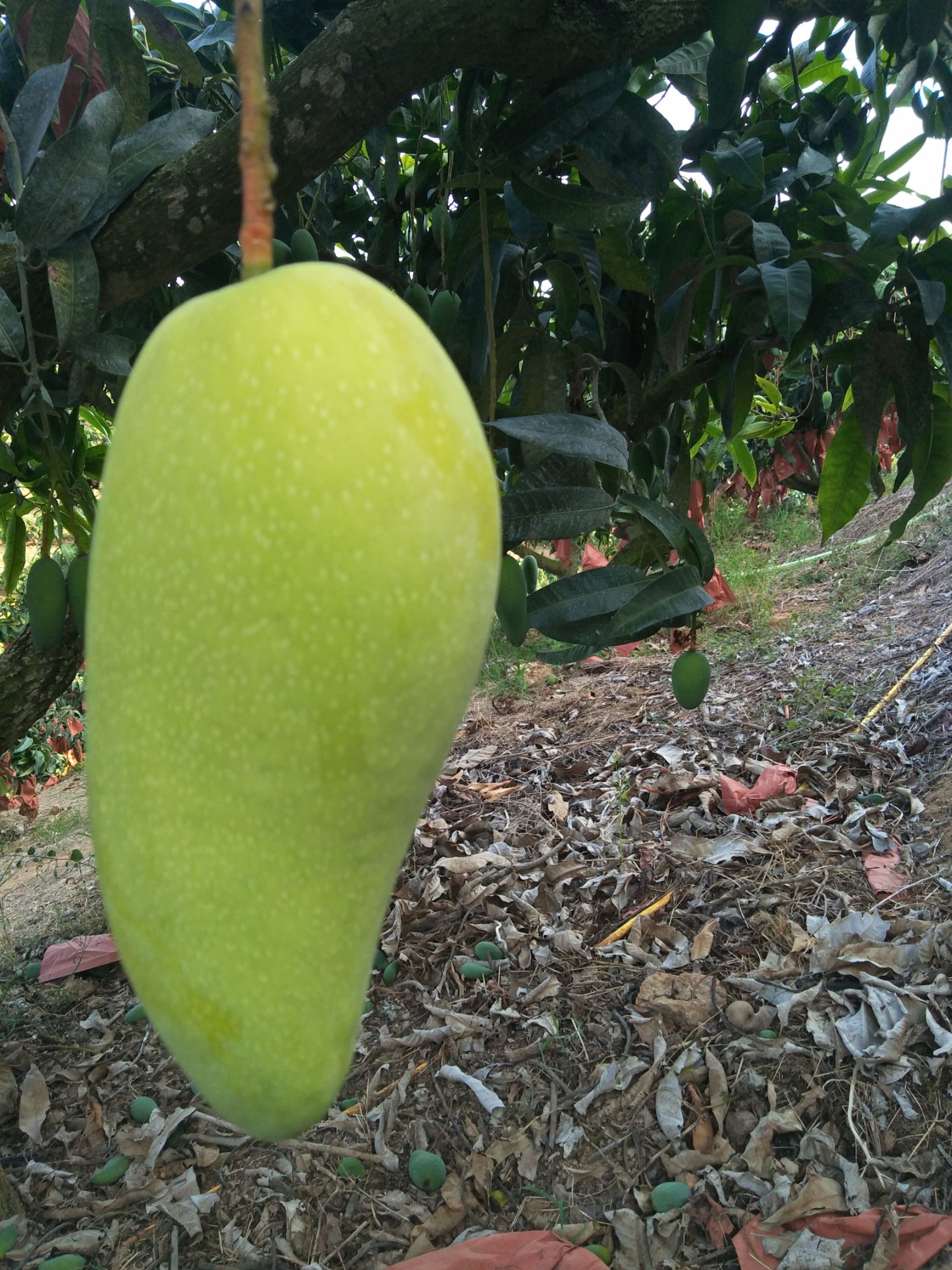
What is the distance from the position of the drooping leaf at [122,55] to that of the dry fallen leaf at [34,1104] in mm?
1919

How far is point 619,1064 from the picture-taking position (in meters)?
1.86

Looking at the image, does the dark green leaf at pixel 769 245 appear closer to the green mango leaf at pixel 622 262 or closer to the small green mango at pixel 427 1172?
the green mango leaf at pixel 622 262

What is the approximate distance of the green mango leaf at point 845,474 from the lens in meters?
1.45

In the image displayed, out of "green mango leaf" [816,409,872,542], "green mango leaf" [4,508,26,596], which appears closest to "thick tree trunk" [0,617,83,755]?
"green mango leaf" [4,508,26,596]

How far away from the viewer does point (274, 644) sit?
0.32m

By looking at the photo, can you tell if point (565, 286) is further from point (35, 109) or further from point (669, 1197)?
point (669, 1197)

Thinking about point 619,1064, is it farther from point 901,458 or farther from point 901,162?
Answer: point 901,162

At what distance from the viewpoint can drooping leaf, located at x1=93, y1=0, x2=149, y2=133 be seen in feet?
3.19

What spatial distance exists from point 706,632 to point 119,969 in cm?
322

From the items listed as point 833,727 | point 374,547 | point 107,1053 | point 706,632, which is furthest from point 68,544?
point 374,547

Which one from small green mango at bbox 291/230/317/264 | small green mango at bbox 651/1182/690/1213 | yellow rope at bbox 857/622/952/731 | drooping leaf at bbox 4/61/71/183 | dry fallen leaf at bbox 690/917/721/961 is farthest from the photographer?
yellow rope at bbox 857/622/952/731

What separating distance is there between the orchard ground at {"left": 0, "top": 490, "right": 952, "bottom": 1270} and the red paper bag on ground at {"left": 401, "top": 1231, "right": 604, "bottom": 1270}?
0.44 feet

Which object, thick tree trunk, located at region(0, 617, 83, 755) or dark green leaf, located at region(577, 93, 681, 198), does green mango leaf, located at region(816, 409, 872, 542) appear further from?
thick tree trunk, located at region(0, 617, 83, 755)

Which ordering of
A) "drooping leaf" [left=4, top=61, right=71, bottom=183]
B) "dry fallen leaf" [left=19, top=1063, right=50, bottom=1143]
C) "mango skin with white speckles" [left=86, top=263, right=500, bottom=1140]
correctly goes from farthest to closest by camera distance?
"dry fallen leaf" [left=19, top=1063, right=50, bottom=1143]
"drooping leaf" [left=4, top=61, right=71, bottom=183]
"mango skin with white speckles" [left=86, top=263, right=500, bottom=1140]
